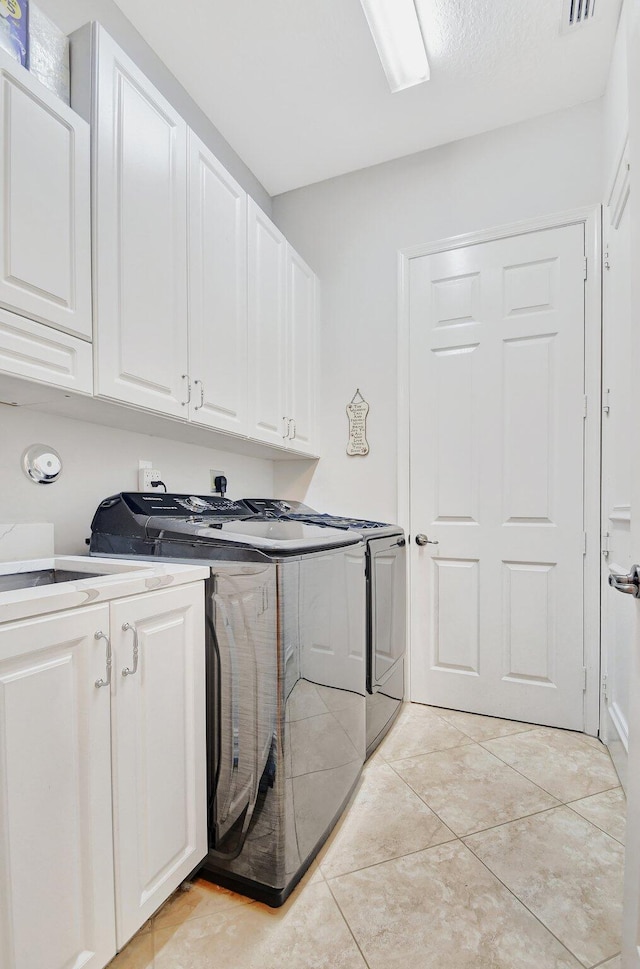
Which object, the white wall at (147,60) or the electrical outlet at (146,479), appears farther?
the electrical outlet at (146,479)

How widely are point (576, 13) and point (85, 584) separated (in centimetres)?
264

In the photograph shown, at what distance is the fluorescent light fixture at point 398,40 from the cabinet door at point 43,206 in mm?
1255

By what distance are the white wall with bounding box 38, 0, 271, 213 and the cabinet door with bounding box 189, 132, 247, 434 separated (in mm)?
491

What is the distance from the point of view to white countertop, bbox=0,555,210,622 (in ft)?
2.63

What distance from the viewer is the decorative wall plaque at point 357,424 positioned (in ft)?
8.80

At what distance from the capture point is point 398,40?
1878mm

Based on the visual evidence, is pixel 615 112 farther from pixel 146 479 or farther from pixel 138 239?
pixel 146 479

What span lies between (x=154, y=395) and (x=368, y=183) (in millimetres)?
2028

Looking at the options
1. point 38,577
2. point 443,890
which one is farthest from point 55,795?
point 443,890

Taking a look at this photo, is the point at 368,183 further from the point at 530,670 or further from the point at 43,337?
the point at 530,670

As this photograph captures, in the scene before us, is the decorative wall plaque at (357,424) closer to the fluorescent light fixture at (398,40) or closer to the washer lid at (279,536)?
the washer lid at (279,536)

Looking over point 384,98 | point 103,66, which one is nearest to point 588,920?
point 103,66

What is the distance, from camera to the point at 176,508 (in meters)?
1.68

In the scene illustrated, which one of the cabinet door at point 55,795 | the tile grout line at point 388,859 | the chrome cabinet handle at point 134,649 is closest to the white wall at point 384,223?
the tile grout line at point 388,859
